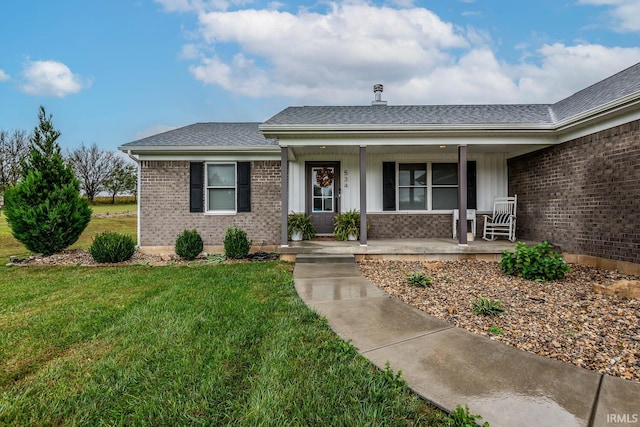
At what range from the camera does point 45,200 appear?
706 centimetres

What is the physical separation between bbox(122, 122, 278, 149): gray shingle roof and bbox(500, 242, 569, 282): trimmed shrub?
589 cm

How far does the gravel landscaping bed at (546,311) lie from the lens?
94.7 inches

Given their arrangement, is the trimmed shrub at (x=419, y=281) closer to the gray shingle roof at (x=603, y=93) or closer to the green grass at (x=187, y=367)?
the green grass at (x=187, y=367)

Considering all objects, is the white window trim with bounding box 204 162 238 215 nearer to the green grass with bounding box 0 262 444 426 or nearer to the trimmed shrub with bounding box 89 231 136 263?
the trimmed shrub with bounding box 89 231 136 263

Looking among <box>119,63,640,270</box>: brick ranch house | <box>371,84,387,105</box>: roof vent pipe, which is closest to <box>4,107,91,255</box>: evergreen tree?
<box>119,63,640,270</box>: brick ranch house

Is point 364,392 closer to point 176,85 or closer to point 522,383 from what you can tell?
point 522,383

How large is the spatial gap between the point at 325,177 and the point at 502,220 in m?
5.00

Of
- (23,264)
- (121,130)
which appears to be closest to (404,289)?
(23,264)

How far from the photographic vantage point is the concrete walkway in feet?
5.37

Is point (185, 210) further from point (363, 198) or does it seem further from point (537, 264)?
point (537, 264)

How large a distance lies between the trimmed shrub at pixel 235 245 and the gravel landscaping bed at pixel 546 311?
2976 millimetres

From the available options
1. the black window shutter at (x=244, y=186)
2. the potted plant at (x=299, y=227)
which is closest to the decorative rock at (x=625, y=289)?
the potted plant at (x=299, y=227)

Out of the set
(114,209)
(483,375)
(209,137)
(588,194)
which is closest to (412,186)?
(588,194)

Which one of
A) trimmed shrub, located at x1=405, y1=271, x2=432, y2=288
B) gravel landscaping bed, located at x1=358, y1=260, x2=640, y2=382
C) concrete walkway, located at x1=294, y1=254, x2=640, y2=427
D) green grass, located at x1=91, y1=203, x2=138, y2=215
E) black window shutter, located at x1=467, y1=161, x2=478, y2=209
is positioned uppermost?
black window shutter, located at x1=467, y1=161, x2=478, y2=209
